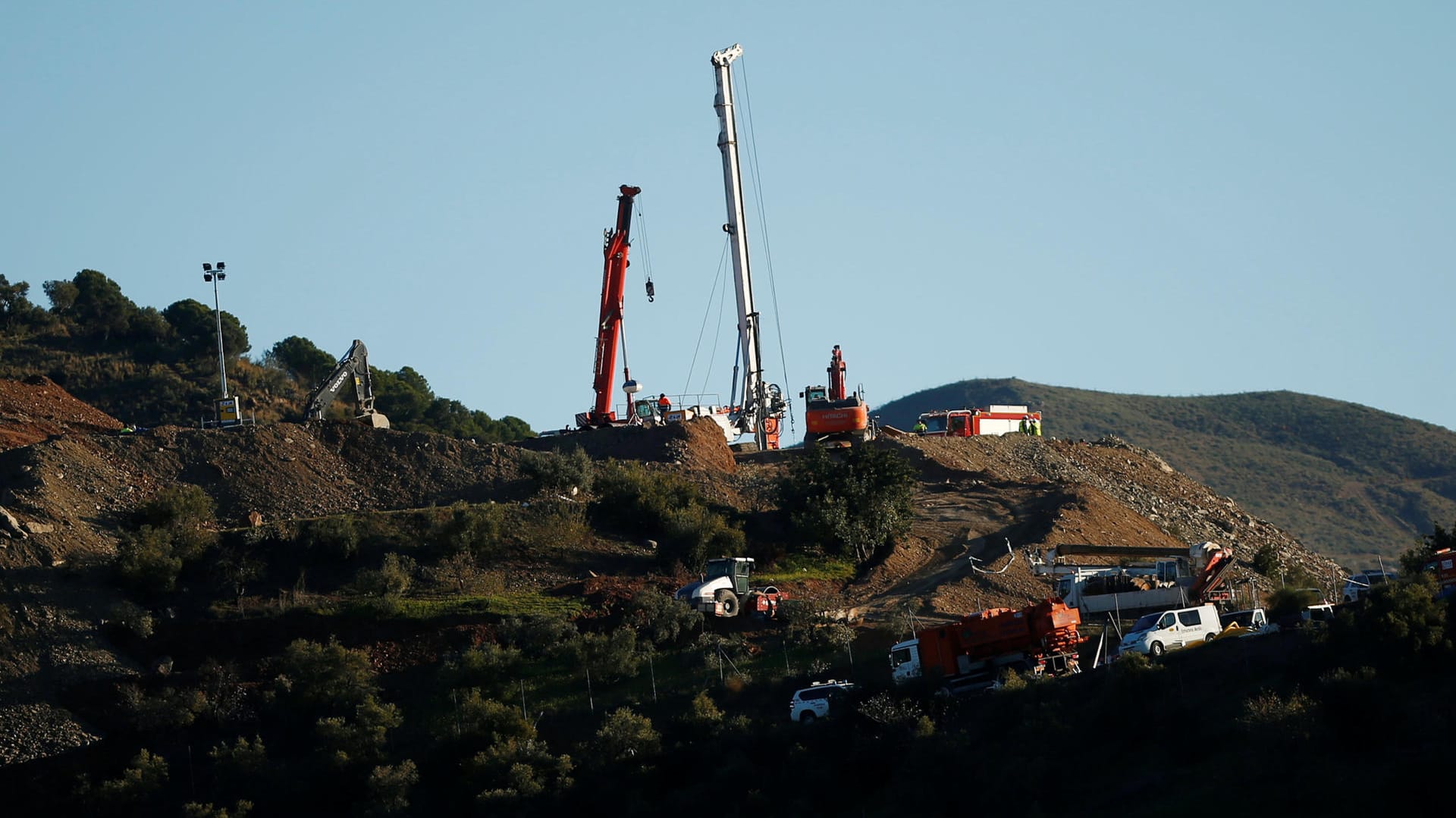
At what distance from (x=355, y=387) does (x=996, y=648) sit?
1351 inches

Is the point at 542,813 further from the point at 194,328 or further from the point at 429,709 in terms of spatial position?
the point at 194,328

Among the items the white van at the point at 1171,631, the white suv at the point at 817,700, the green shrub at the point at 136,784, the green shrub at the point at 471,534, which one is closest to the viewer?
the white suv at the point at 817,700

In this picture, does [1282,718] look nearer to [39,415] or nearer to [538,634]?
[538,634]

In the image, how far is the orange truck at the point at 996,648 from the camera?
3603 centimetres

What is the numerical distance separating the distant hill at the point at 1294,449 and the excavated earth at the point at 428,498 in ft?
204

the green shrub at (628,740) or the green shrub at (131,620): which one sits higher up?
the green shrub at (131,620)

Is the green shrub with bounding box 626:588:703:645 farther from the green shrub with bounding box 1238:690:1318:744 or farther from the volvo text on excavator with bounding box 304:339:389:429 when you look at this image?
the volvo text on excavator with bounding box 304:339:389:429

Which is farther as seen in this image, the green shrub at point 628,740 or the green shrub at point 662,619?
the green shrub at point 662,619

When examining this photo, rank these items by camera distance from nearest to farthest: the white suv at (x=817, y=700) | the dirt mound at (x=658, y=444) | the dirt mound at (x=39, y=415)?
1. the white suv at (x=817, y=700)
2. the dirt mound at (x=658, y=444)
3. the dirt mound at (x=39, y=415)

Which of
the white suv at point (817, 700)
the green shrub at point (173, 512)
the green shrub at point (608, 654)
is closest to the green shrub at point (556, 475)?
the green shrub at point (173, 512)

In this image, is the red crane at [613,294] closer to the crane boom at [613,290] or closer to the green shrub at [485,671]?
the crane boom at [613,290]

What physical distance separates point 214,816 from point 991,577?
2132 cm

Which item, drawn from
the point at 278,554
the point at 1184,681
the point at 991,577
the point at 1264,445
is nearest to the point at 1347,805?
the point at 1184,681

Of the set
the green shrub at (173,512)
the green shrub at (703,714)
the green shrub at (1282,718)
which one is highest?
the green shrub at (173,512)
